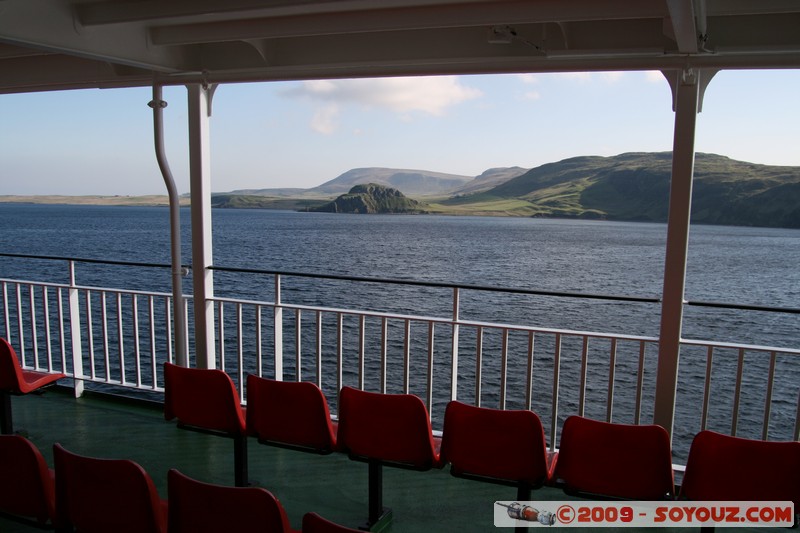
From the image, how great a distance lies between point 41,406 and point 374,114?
5963 centimetres

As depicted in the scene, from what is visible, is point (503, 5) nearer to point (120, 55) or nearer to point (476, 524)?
point (120, 55)

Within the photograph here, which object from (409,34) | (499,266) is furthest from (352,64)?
(499,266)

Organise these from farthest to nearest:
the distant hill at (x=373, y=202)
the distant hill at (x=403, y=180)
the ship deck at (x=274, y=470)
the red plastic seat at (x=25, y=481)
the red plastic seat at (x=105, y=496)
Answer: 1. the distant hill at (x=373, y=202)
2. the distant hill at (x=403, y=180)
3. the ship deck at (x=274, y=470)
4. the red plastic seat at (x=25, y=481)
5. the red plastic seat at (x=105, y=496)

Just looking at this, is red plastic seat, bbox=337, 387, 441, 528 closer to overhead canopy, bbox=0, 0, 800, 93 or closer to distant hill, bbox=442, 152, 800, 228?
overhead canopy, bbox=0, 0, 800, 93

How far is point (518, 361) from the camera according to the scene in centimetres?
1395

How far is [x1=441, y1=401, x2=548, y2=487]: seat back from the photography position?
7.92ft

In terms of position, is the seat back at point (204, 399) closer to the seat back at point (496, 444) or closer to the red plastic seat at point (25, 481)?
the red plastic seat at point (25, 481)

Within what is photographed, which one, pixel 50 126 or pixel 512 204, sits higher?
pixel 50 126

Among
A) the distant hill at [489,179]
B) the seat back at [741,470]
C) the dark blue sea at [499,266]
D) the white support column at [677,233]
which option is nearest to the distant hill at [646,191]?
the distant hill at [489,179]

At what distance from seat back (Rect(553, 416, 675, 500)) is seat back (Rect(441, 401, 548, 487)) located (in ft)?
0.35

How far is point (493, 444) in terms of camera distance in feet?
8.11

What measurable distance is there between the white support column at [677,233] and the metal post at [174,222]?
293cm

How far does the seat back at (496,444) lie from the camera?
241 cm

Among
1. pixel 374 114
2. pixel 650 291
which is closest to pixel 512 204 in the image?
pixel 374 114
